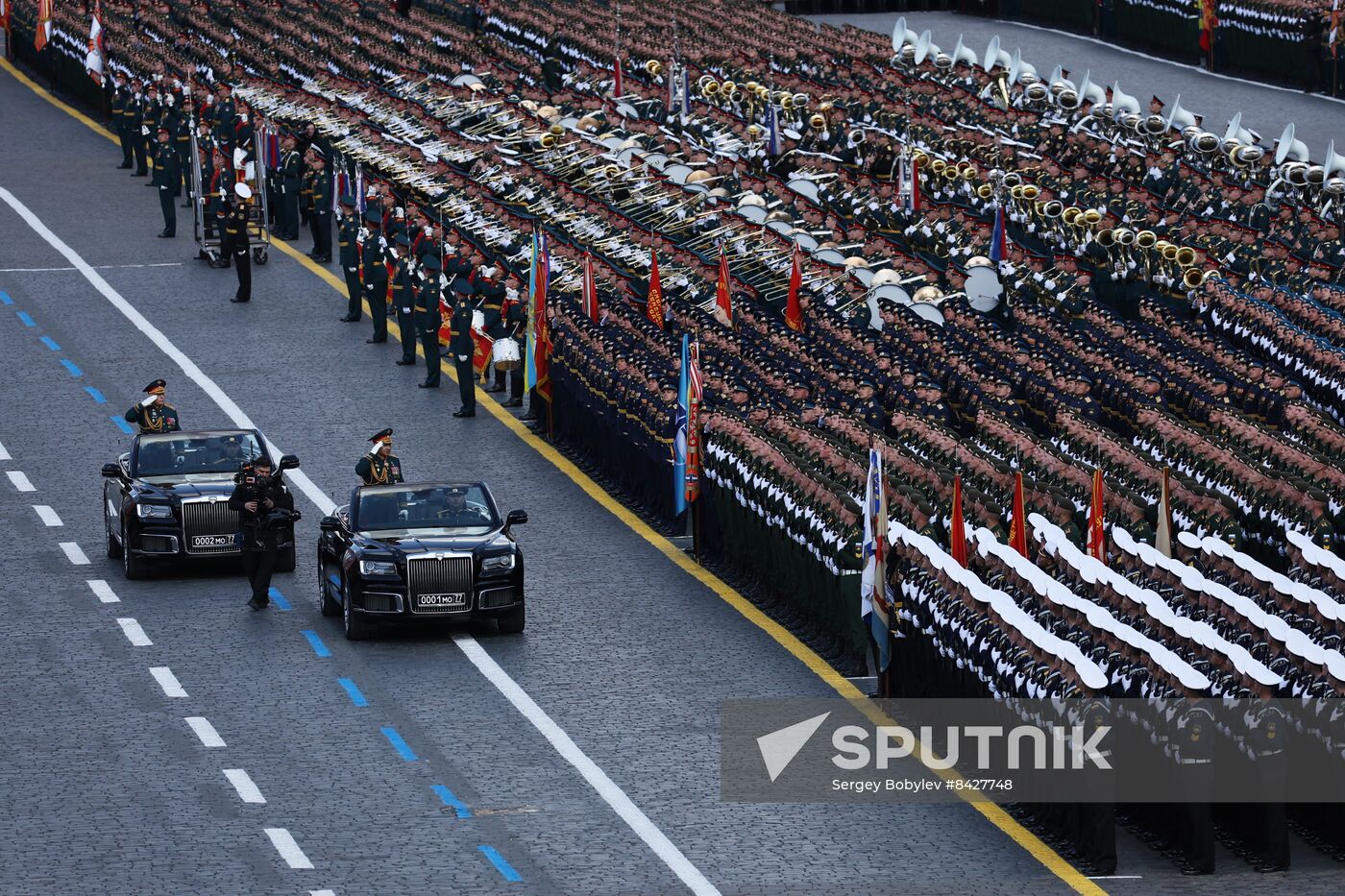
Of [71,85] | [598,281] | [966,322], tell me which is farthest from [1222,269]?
[71,85]

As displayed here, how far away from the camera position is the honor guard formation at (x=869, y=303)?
20750 millimetres

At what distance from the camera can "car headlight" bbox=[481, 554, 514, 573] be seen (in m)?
24.1

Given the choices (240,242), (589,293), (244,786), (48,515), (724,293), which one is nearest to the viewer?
(244,786)

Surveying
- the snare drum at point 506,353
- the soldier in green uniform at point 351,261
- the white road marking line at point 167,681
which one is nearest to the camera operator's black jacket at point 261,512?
the white road marking line at point 167,681

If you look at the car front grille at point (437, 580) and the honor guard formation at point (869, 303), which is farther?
the car front grille at point (437, 580)

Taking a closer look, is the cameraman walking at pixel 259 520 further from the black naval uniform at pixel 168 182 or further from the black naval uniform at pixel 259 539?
the black naval uniform at pixel 168 182

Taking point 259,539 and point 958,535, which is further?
point 259,539

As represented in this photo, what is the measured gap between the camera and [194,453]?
89.0 feet

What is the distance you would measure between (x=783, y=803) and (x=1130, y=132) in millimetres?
25852

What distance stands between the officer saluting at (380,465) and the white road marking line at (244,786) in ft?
20.3

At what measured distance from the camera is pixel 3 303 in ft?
131

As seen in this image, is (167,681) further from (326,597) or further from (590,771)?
(590,771)

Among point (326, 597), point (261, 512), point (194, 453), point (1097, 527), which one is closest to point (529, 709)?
point (326, 597)

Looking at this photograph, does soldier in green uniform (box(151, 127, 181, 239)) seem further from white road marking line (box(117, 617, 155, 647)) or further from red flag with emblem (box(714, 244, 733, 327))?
white road marking line (box(117, 617, 155, 647))
